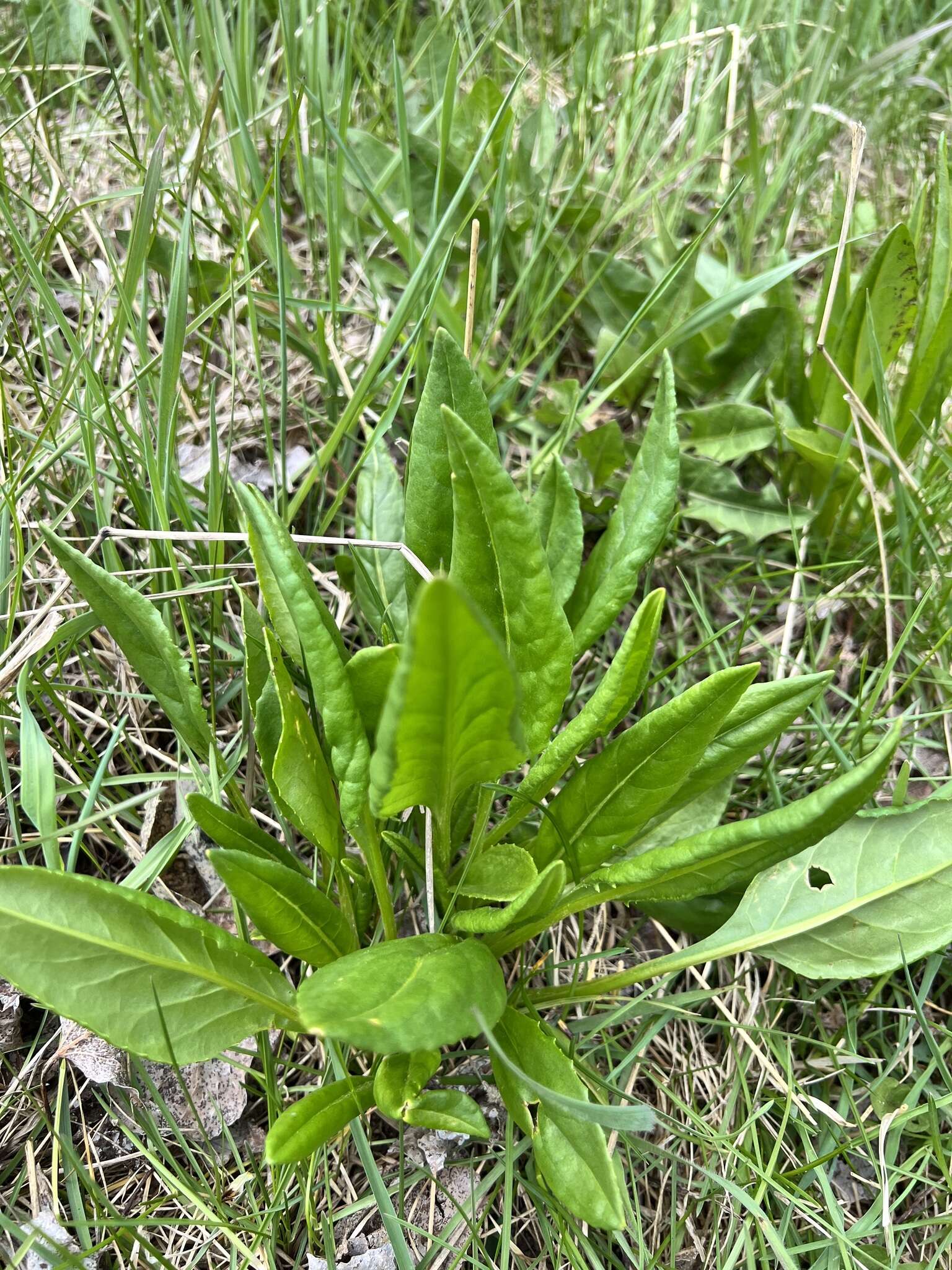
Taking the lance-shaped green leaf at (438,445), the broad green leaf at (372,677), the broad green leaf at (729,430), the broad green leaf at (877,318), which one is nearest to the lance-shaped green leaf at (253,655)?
the broad green leaf at (372,677)

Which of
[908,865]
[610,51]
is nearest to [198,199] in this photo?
[610,51]

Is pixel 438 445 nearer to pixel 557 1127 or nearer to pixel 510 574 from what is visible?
pixel 510 574

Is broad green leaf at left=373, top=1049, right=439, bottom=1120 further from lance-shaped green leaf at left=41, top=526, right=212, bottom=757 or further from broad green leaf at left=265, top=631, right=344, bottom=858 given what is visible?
lance-shaped green leaf at left=41, top=526, right=212, bottom=757

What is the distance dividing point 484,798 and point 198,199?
1.64 metres

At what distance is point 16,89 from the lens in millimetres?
2223

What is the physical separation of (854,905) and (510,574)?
73cm

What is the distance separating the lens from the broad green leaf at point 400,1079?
1.24m

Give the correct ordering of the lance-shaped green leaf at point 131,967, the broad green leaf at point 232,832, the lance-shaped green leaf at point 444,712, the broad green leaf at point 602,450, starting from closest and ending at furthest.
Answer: the lance-shaped green leaf at point 444,712
the lance-shaped green leaf at point 131,967
the broad green leaf at point 232,832
the broad green leaf at point 602,450

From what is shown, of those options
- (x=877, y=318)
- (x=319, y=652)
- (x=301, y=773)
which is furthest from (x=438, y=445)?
(x=877, y=318)

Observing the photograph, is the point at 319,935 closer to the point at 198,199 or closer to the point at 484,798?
the point at 484,798

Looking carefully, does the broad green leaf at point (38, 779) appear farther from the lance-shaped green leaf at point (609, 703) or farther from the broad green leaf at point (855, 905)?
the broad green leaf at point (855, 905)

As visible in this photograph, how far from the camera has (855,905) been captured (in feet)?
4.68

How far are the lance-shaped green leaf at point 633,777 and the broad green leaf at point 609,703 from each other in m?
0.04

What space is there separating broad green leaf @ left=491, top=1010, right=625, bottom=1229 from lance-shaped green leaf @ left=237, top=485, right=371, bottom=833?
0.39 m
